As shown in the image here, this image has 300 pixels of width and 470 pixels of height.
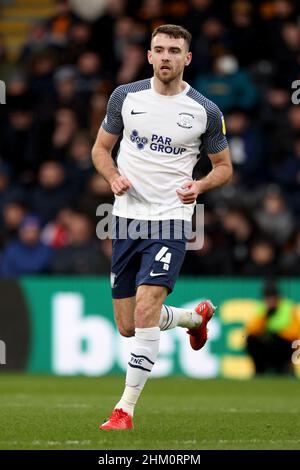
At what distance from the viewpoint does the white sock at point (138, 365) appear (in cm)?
864

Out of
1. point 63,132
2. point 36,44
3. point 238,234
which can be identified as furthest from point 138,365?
point 36,44

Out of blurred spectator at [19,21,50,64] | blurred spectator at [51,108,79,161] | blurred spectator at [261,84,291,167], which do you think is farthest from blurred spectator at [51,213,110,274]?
blurred spectator at [19,21,50,64]

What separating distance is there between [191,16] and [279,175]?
306 cm

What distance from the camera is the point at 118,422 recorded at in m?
8.55

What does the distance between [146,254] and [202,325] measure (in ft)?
3.75

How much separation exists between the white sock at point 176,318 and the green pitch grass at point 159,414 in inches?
27.4

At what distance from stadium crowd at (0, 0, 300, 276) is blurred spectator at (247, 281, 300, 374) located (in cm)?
51

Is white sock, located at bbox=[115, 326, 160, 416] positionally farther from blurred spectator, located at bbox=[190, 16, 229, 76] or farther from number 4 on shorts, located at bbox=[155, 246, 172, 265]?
blurred spectator, located at bbox=[190, 16, 229, 76]

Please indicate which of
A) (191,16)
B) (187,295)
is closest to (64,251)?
(187,295)

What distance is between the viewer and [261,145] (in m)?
17.6

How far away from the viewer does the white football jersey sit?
8.99 meters

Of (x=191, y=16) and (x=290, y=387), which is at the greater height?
(x=191, y=16)

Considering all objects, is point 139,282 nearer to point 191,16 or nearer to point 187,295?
point 187,295

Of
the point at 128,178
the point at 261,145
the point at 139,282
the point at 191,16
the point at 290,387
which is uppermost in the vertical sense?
the point at 191,16
